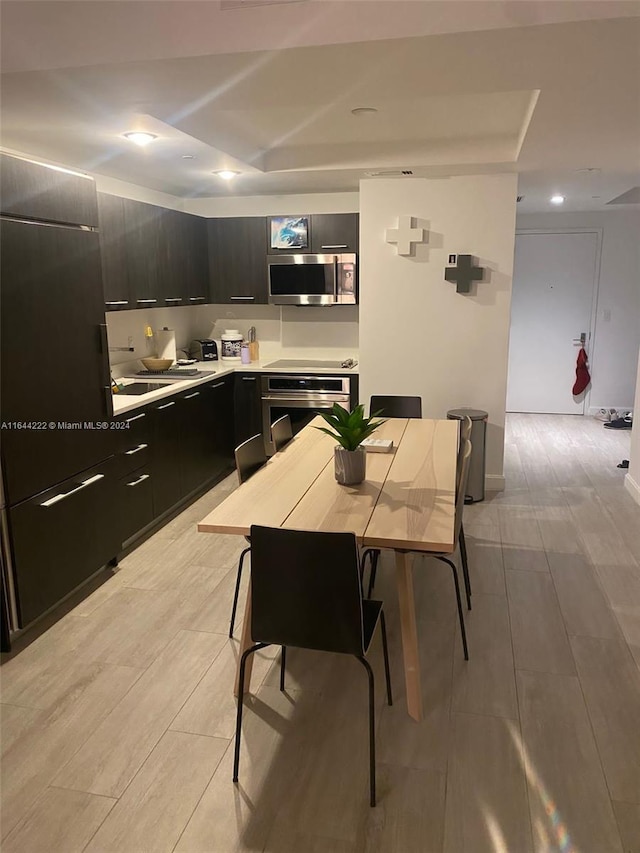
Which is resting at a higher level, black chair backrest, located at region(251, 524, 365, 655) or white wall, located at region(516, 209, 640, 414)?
white wall, located at region(516, 209, 640, 414)

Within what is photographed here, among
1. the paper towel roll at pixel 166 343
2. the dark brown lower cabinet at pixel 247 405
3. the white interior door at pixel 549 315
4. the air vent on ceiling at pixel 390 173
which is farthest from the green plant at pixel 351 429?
the white interior door at pixel 549 315

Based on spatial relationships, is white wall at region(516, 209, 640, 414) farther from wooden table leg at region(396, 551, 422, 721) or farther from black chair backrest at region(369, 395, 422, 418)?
wooden table leg at region(396, 551, 422, 721)

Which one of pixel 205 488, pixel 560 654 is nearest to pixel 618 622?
pixel 560 654

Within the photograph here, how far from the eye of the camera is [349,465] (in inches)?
102

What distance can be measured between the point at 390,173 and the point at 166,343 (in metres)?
2.27

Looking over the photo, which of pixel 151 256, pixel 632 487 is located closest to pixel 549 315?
pixel 632 487

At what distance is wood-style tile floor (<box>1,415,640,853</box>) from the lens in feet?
6.26

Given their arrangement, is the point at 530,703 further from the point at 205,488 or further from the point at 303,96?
the point at 205,488

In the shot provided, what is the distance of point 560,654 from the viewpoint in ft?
9.05

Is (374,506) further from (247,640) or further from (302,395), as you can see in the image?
(302,395)

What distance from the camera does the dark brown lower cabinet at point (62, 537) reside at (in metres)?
2.84

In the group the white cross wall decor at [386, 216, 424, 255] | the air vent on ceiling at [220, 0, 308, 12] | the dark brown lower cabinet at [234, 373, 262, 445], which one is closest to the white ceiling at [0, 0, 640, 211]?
the air vent on ceiling at [220, 0, 308, 12]

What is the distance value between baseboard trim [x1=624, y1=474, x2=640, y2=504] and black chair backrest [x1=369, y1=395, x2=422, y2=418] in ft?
5.99

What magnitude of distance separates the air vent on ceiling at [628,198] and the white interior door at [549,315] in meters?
0.68
